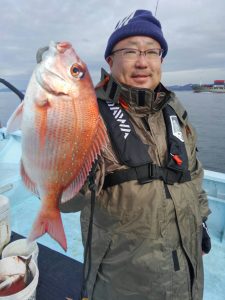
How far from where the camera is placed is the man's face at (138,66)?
6.34 ft

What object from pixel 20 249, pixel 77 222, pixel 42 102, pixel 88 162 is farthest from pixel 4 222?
pixel 42 102

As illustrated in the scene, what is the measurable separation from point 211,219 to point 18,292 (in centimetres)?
321

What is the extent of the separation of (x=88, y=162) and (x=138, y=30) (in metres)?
1.16

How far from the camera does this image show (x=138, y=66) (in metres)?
1.92

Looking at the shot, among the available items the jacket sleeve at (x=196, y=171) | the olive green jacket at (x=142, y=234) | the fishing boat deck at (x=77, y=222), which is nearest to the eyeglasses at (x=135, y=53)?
the olive green jacket at (x=142, y=234)

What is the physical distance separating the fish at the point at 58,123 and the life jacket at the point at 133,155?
43 cm

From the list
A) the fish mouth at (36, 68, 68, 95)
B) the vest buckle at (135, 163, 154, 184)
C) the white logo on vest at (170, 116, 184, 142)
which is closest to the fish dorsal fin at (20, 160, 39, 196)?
the fish mouth at (36, 68, 68, 95)

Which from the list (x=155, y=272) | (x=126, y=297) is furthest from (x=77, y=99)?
(x=126, y=297)

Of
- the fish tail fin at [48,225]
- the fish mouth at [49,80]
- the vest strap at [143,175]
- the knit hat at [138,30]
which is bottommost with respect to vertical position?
the fish tail fin at [48,225]

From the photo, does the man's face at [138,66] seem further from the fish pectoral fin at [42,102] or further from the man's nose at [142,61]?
the fish pectoral fin at [42,102]

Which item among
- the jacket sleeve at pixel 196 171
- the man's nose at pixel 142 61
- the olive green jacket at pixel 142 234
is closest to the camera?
the olive green jacket at pixel 142 234

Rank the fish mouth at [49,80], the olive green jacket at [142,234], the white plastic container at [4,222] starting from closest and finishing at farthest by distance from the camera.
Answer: the fish mouth at [49,80]
the olive green jacket at [142,234]
the white plastic container at [4,222]

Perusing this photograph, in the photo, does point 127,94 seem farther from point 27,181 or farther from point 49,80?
point 27,181

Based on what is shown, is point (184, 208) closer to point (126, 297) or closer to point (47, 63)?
point (126, 297)
